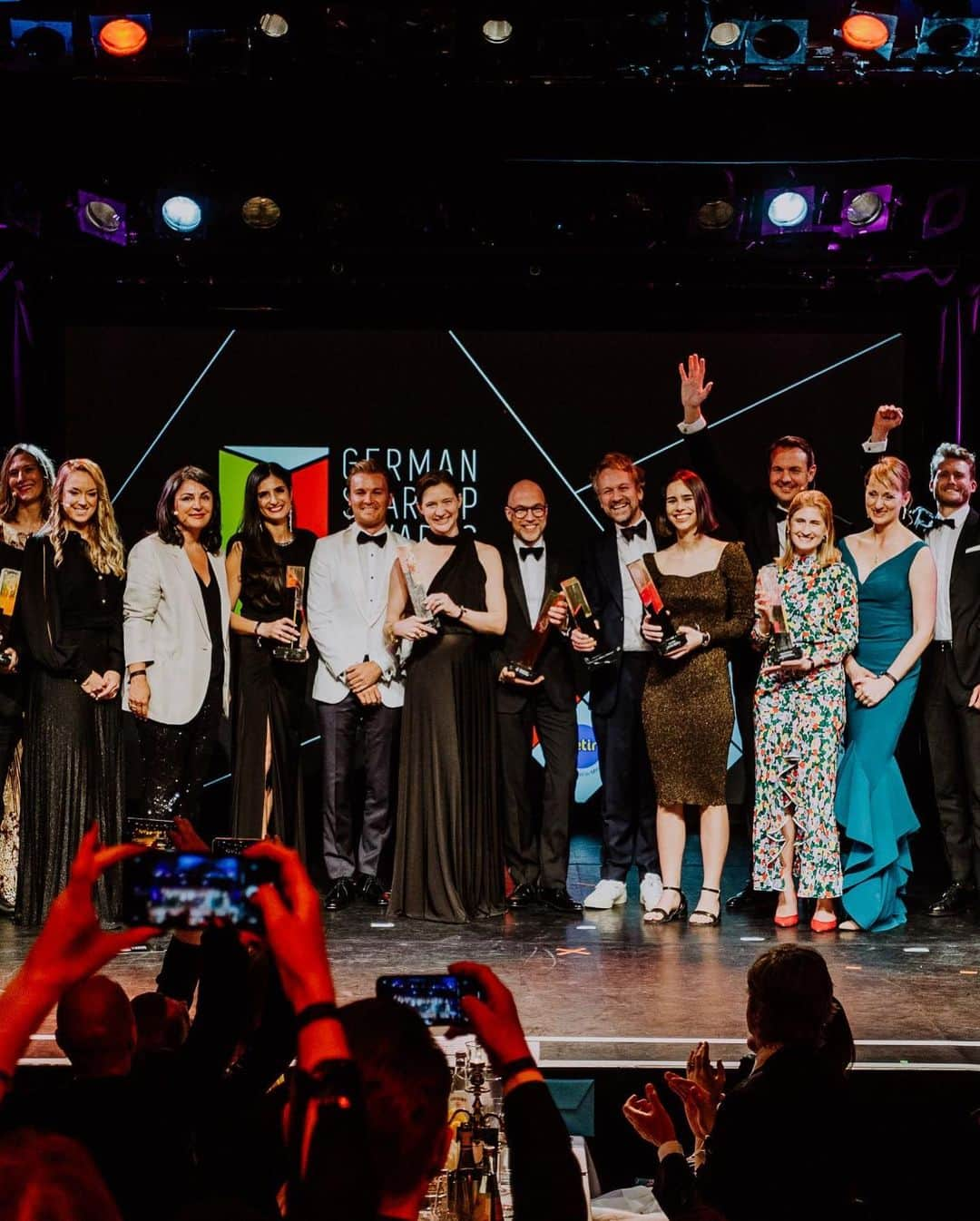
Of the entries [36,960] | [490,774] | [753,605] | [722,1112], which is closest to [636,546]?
[753,605]

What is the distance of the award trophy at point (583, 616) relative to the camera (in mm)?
6258

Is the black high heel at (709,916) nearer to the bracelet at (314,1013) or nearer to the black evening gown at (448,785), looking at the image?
the black evening gown at (448,785)

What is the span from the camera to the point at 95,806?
6090 millimetres

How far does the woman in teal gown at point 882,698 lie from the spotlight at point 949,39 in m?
1.66

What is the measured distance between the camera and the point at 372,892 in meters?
6.56

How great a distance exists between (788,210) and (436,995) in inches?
Result: 242

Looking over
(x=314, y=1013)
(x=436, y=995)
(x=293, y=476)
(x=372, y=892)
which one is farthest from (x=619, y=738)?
(x=314, y=1013)

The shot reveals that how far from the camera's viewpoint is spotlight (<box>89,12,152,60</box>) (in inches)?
239

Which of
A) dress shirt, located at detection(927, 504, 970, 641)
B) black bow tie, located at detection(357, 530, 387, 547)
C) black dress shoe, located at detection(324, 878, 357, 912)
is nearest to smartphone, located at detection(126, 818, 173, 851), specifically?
black dress shoe, located at detection(324, 878, 357, 912)

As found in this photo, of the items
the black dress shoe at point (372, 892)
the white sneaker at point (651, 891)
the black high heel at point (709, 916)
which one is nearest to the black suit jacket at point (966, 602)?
the black high heel at point (709, 916)

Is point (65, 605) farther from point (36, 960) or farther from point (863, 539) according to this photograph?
point (36, 960)

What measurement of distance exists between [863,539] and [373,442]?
308 cm

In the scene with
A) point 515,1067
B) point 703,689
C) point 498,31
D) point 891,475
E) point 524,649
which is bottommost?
point 515,1067

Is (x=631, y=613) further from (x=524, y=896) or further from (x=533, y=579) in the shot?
(x=524, y=896)
